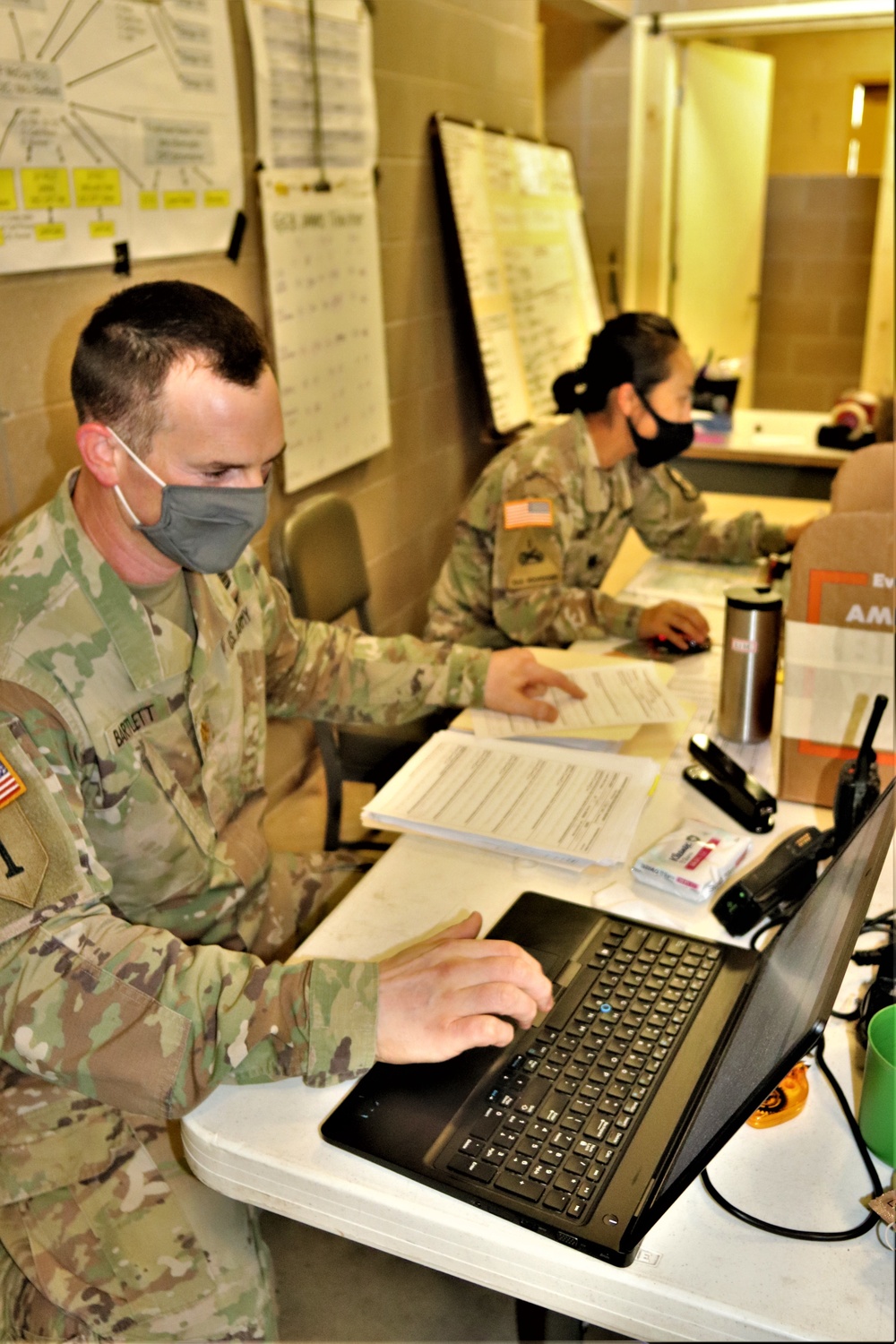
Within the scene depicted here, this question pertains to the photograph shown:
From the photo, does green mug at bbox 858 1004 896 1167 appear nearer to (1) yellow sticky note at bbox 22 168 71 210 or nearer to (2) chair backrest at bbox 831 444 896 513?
(2) chair backrest at bbox 831 444 896 513

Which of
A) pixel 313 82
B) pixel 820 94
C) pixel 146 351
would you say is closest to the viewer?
pixel 146 351

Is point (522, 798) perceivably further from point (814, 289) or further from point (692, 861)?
point (814, 289)

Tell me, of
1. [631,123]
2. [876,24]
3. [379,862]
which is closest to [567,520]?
[379,862]

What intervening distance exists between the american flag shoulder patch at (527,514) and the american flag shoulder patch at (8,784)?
120 cm

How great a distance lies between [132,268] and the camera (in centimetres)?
186

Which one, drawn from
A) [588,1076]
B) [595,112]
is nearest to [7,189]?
[588,1076]

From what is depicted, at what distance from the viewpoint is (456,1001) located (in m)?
0.87

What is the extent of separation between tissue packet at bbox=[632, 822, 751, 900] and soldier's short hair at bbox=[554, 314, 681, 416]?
116cm

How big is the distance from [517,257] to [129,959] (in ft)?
10.0

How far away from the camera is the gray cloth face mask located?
3.68 ft

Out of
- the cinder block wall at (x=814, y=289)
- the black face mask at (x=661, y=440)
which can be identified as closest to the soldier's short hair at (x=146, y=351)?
the black face mask at (x=661, y=440)

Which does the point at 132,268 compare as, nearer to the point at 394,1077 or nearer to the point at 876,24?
the point at 394,1077

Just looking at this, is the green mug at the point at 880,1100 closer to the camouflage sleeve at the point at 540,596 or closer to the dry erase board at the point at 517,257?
the camouflage sleeve at the point at 540,596

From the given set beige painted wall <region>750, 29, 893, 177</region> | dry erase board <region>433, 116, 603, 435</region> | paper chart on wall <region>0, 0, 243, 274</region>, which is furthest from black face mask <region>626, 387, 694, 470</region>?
beige painted wall <region>750, 29, 893, 177</region>
